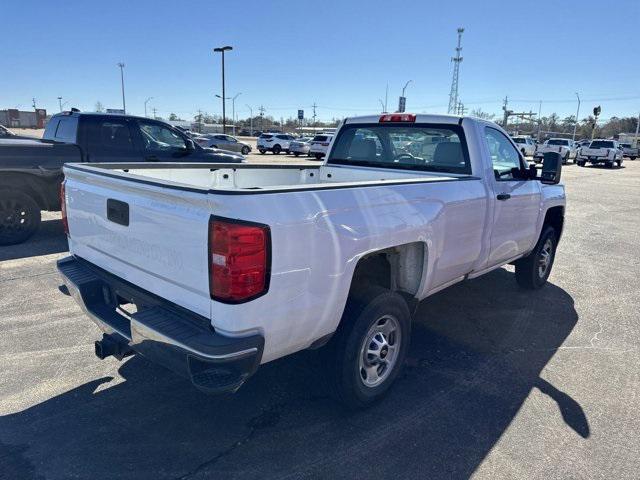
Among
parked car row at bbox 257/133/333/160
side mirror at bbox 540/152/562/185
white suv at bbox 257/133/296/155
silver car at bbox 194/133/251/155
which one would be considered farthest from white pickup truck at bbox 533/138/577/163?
side mirror at bbox 540/152/562/185

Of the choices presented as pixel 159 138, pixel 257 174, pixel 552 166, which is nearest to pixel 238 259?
pixel 257 174

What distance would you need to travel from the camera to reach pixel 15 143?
7.06 m

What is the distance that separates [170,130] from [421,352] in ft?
21.2

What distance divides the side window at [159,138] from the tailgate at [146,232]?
5.14 metres

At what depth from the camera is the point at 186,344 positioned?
2285 millimetres

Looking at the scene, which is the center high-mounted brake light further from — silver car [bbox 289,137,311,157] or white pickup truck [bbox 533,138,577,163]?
white pickup truck [bbox 533,138,577,163]

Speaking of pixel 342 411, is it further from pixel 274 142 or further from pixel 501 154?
pixel 274 142

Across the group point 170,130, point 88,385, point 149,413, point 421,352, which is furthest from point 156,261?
point 170,130

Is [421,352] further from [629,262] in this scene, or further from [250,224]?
[629,262]

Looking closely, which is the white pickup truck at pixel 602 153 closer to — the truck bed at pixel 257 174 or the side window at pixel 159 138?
the side window at pixel 159 138

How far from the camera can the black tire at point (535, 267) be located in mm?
5617

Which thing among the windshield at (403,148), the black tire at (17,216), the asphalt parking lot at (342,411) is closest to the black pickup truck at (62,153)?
the black tire at (17,216)

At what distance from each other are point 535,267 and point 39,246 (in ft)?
22.5

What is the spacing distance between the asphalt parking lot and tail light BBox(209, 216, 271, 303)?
3.56ft
